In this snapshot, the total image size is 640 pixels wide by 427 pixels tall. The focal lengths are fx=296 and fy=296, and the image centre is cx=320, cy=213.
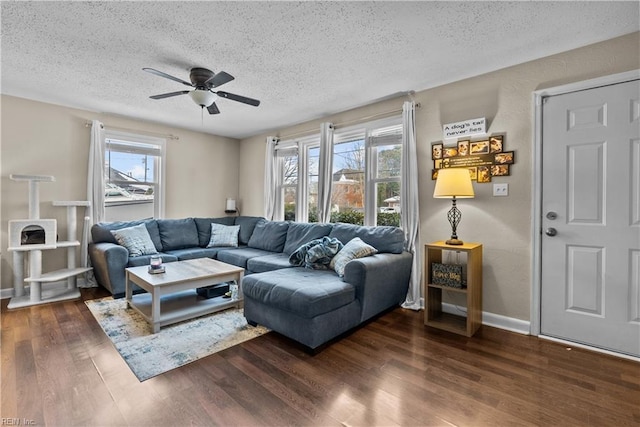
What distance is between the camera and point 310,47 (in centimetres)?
243

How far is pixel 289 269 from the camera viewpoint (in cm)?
303

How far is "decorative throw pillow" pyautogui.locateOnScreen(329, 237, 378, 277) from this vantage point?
2871mm

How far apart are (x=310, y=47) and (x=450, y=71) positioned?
1394 mm

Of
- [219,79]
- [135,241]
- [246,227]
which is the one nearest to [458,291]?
[219,79]

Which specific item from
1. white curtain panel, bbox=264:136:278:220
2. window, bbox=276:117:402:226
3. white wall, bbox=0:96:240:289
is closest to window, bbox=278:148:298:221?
Answer: window, bbox=276:117:402:226

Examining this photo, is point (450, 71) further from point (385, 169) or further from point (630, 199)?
point (630, 199)

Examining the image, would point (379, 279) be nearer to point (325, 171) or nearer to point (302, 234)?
point (302, 234)

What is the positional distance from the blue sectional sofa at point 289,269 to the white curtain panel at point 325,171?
0.32 meters

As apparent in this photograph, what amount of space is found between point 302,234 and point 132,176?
2.84 m

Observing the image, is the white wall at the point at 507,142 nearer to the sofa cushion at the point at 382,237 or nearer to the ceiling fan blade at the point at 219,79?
the sofa cushion at the point at 382,237

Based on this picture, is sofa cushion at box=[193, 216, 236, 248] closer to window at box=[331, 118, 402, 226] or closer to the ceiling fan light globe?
window at box=[331, 118, 402, 226]

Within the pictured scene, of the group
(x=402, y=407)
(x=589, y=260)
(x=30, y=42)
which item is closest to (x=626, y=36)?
(x=589, y=260)

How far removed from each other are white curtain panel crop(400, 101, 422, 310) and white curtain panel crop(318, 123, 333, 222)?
3.63 ft

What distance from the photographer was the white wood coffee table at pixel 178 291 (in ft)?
8.44
